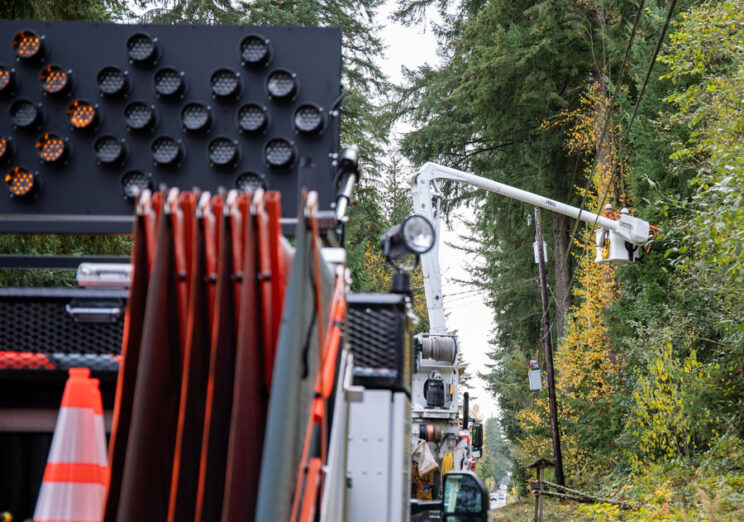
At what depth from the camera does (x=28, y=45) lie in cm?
590

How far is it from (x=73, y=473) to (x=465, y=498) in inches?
81.9

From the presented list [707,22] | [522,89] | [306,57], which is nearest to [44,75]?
[306,57]

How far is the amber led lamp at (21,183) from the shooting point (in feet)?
18.5

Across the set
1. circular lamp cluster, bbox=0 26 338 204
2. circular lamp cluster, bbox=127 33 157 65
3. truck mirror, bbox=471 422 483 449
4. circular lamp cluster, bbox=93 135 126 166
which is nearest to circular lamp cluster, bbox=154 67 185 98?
circular lamp cluster, bbox=0 26 338 204

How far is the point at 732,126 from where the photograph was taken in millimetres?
12664

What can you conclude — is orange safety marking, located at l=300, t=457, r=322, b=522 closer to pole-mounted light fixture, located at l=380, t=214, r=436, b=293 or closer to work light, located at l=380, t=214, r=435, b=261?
pole-mounted light fixture, located at l=380, t=214, r=436, b=293

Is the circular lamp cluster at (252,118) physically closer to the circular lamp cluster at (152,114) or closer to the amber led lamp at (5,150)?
the circular lamp cluster at (152,114)

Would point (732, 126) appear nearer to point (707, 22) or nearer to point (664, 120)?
point (707, 22)

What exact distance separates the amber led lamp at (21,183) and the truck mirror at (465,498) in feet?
10.9

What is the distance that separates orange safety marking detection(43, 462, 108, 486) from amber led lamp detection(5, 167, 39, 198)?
9.65 feet

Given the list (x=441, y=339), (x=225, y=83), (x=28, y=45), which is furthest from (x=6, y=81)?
(x=441, y=339)

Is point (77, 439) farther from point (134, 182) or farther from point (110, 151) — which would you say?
point (110, 151)

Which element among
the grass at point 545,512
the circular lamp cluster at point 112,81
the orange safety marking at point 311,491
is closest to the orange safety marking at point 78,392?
the orange safety marking at point 311,491

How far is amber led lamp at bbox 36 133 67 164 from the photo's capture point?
18.8ft
